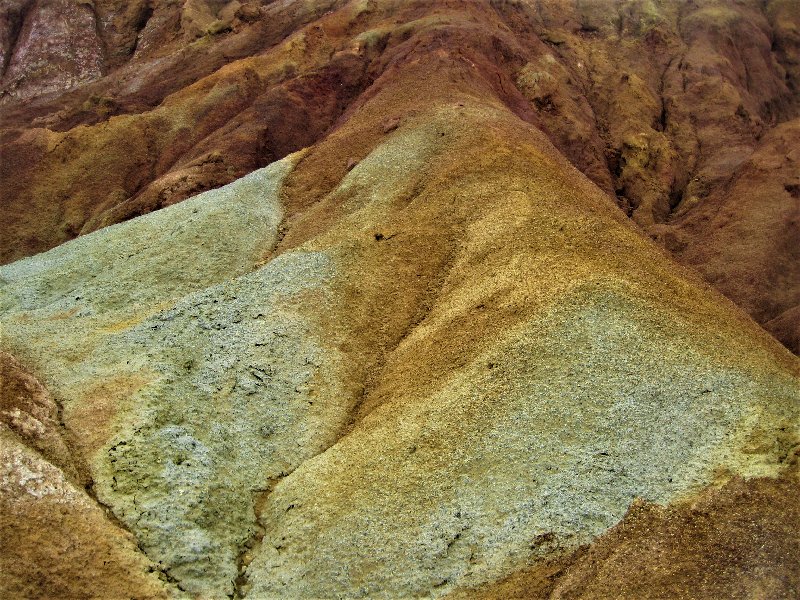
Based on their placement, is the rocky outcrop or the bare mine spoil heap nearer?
the bare mine spoil heap

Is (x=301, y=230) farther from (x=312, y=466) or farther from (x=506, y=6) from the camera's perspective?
(x=506, y=6)

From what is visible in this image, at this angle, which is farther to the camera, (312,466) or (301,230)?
(301,230)

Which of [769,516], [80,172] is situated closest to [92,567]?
[769,516]

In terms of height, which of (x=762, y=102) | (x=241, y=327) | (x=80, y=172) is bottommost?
(x=762, y=102)

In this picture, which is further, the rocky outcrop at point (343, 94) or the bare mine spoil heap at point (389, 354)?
the rocky outcrop at point (343, 94)

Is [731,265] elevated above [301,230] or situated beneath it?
situated beneath

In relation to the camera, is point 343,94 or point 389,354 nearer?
point 389,354

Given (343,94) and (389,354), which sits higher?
(389,354)

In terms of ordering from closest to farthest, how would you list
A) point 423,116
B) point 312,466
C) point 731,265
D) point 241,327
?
point 312,466, point 241,327, point 423,116, point 731,265
